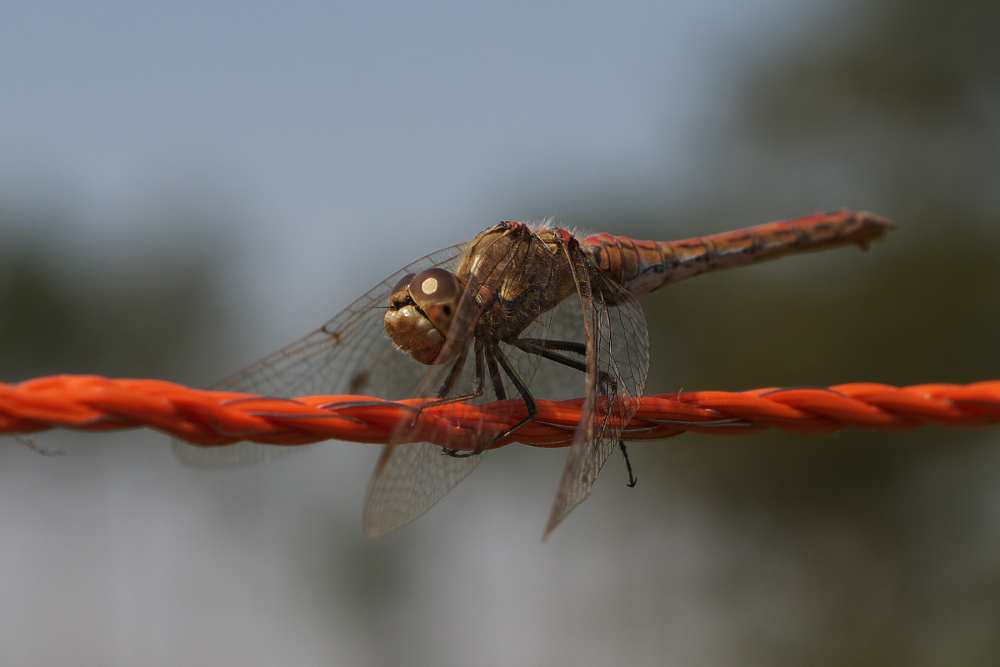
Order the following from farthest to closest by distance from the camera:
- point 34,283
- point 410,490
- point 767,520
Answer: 1. point 34,283
2. point 767,520
3. point 410,490

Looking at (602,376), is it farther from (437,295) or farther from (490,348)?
(437,295)

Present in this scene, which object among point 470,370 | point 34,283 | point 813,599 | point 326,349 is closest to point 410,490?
point 470,370

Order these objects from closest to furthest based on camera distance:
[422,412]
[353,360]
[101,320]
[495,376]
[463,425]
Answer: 1. [422,412]
2. [463,425]
3. [495,376]
4. [353,360]
5. [101,320]

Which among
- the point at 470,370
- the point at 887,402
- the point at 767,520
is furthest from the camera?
the point at 767,520

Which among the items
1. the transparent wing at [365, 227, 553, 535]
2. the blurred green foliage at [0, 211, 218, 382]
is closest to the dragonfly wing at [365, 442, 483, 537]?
Result: the transparent wing at [365, 227, 553, 535]

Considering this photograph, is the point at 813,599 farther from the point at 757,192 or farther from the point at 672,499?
the point at 757,192

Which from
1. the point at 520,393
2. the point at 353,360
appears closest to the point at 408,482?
the point at 520,393

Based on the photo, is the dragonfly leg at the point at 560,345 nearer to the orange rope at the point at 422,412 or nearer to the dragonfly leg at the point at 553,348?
the dragonfly leg at the point at 553,348
